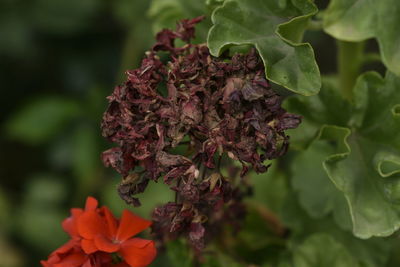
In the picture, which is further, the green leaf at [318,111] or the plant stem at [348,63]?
the plant stem at [348,63]

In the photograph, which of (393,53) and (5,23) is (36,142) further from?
(393,53)

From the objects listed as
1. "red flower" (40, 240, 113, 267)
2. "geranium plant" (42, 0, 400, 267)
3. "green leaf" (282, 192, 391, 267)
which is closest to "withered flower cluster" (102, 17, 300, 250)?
"geranium plant" (42, 0, 400, 267)

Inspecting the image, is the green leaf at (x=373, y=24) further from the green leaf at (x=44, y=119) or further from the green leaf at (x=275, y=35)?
the green leaf at (x=44, y=119)

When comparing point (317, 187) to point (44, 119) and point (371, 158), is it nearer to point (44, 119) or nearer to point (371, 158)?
point (371, 158)

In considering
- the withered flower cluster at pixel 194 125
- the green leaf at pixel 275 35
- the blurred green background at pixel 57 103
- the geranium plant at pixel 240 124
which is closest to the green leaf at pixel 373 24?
the geranium plant at pixel 240 124

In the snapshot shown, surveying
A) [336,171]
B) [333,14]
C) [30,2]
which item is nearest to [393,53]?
[333,14]

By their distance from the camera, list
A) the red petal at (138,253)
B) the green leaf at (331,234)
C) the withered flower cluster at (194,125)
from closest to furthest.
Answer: the withered flower cluster at (194,125) < the red petal at (138,253) < the green leaf at (331,234)

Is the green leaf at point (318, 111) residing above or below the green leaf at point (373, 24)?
below
